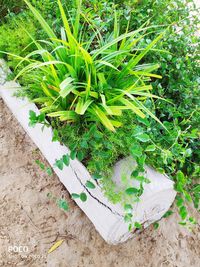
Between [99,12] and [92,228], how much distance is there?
1.18 metres

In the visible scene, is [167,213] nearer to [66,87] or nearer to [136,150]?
[136,150]

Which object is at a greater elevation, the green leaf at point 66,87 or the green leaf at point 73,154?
the green leaf at point 66,87

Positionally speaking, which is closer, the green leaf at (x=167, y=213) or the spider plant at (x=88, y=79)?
the spider plant at (x=88, y=79)

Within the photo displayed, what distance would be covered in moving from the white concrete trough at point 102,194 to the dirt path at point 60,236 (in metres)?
0.12

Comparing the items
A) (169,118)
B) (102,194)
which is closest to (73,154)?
(102,194)

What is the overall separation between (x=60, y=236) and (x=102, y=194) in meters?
0.54

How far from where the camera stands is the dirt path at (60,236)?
67.7 inches

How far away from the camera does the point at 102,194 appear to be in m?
1.40

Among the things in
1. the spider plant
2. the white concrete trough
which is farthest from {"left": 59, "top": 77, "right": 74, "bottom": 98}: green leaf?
the white concrete trough

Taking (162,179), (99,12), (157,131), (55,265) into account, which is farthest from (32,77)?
(55,265)

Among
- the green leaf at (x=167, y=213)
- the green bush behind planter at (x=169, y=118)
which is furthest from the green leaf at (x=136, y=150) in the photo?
the green leaf at (x=167, y=213)

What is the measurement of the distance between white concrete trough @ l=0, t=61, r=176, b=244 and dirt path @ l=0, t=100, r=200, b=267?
119mm

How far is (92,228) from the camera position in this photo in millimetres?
1796

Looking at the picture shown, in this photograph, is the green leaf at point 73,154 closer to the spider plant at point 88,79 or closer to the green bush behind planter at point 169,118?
the green bush behind planter at point 169,118
